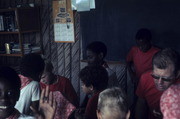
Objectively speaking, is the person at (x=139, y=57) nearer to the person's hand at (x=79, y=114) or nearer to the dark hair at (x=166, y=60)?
the dark hair at (x=166, y=60)

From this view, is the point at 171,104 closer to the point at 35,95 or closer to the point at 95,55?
the point at 35,95

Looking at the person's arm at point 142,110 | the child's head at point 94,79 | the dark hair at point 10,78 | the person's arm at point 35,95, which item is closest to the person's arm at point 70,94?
the child's head at point 94,79

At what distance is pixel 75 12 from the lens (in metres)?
3.81

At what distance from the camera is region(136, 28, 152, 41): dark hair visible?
311 centimetres

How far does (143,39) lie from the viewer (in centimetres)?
312

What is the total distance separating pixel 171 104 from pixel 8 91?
2.95 ft

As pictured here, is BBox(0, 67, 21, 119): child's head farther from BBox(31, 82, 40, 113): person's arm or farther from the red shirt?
the red shirt

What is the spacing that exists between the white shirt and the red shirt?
0.89 m

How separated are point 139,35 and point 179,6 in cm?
56

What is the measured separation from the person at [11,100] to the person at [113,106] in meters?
0.29

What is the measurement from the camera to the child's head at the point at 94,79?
1977 millimetres

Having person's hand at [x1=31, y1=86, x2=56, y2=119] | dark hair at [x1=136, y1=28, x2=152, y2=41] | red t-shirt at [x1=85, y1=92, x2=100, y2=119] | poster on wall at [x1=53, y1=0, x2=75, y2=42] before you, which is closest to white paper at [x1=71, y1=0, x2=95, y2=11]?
poster on wall at [x1=53, y1=0, x2=75, y2=42]

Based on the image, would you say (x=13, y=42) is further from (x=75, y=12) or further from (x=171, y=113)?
(x=171, y=113)

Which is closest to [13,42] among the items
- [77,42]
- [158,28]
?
[77,42]
